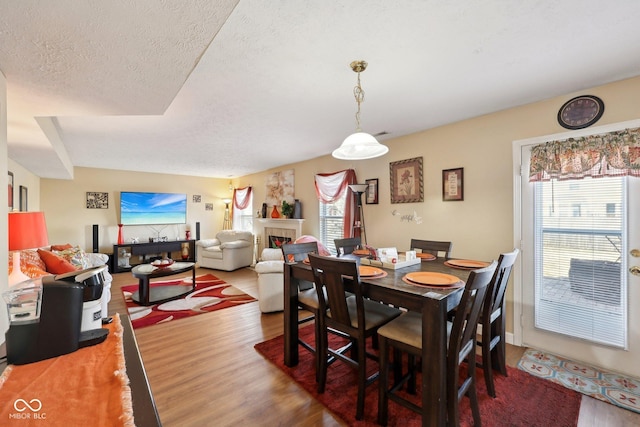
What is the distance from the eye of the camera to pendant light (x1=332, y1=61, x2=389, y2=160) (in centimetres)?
194

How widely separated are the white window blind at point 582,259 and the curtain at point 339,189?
2.23 meters

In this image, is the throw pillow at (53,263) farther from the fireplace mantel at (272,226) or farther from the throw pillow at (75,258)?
the fireplace mantel at (272,226)

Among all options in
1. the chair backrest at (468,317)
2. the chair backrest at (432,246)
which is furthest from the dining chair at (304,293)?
the chair backrest at (432,246)

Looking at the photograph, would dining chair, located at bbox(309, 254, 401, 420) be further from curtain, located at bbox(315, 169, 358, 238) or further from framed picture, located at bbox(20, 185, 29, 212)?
framed picture, located at bbox(20, 185, 29, 212)

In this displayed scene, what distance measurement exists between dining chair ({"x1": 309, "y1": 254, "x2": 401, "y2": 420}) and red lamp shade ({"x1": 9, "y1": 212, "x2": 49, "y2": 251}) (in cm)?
201

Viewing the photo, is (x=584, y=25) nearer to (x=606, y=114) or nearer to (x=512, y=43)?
(x=512, y=43)

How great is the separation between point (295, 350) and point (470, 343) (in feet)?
4.41

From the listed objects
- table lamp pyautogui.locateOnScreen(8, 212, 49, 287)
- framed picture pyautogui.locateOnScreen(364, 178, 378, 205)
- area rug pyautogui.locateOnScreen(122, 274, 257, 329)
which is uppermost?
framed picture pyautogui.locateOnScreen(364, 178, 378, 205)

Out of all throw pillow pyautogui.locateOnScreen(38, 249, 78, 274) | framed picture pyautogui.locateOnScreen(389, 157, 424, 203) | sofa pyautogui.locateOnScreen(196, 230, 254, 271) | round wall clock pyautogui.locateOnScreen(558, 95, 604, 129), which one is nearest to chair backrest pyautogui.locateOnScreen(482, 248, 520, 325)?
round wall clock pyautogui.locateOnScreen(558, 95, 604, 129)

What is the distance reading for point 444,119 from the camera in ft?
9.80

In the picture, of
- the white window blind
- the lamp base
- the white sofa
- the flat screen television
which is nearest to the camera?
the lamp base

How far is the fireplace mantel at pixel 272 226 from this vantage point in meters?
5.33

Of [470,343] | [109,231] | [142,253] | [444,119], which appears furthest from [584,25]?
[109,231]

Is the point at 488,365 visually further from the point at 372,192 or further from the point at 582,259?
the point at 372,192
